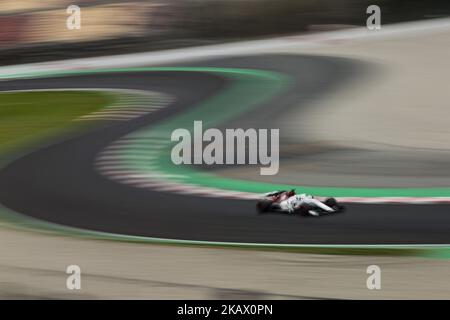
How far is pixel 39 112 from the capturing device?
11.9m

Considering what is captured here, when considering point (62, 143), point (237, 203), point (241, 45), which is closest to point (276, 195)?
point (237, 203)

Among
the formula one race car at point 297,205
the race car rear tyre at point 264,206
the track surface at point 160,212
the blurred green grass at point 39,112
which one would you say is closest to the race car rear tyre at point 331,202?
the formula one race car at point 297,205

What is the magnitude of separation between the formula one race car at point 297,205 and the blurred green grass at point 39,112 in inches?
143

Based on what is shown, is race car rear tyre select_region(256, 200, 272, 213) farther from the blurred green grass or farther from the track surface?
the blurred green grass

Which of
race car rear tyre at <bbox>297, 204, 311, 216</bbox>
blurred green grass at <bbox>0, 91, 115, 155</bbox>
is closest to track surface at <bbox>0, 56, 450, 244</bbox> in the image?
race car rear tyre at <bbox>297, 204, 311, 216</bbox>

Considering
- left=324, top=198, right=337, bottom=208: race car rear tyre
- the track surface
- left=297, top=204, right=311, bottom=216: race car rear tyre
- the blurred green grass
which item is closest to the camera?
the track surface

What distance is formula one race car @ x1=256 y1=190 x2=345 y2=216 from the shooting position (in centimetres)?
675

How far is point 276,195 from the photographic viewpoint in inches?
274

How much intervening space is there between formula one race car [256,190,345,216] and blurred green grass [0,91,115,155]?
362 centimetres

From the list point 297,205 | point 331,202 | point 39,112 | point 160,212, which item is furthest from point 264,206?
point 39,112

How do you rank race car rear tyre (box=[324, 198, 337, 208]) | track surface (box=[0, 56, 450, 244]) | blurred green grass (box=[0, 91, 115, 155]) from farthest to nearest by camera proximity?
blurred green grass (box=[0, 91, 115, 155])
race car rear tyre (box=[324, 198, 337, 208])
track surface (box=[0, 56, 450, 244])

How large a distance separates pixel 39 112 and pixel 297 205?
594 cm

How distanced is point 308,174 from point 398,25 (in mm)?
9522

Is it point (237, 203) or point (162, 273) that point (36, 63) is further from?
point (162, 273)
